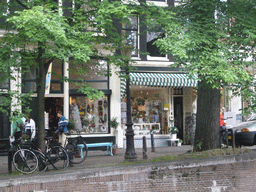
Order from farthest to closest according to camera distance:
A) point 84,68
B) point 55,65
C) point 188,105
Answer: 1. point 188,105
2. point 55,65
3. point 84,68

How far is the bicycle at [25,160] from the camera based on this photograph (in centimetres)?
917

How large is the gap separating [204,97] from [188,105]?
8872 millimetres

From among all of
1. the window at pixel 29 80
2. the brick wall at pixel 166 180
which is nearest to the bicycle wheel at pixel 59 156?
the brick wall at pixel 166 180

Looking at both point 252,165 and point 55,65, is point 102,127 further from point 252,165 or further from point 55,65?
point 252,165

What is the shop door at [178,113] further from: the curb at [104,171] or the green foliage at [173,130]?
the curb at [104,171]

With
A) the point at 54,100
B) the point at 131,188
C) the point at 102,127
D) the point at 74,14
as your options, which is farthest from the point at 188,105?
the point at 131,188

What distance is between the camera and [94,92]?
372 inches

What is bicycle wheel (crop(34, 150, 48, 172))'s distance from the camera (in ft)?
30.1

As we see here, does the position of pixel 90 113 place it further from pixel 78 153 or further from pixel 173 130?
pixel 78 153

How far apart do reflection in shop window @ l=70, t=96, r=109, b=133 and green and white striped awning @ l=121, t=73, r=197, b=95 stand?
49.5 inches

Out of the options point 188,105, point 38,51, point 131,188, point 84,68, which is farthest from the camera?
point 188,105

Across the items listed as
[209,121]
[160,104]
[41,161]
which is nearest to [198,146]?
[209,121]

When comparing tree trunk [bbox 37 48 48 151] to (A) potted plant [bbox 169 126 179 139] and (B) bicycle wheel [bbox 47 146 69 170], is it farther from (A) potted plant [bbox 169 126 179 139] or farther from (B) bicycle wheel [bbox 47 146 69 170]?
(A) potted plant [bbox 169 126 179 139]

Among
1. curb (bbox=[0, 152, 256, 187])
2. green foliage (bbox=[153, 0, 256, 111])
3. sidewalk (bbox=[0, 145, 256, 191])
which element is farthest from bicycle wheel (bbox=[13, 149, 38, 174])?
green foliage (bbox=[153, 0, 256, 111])
